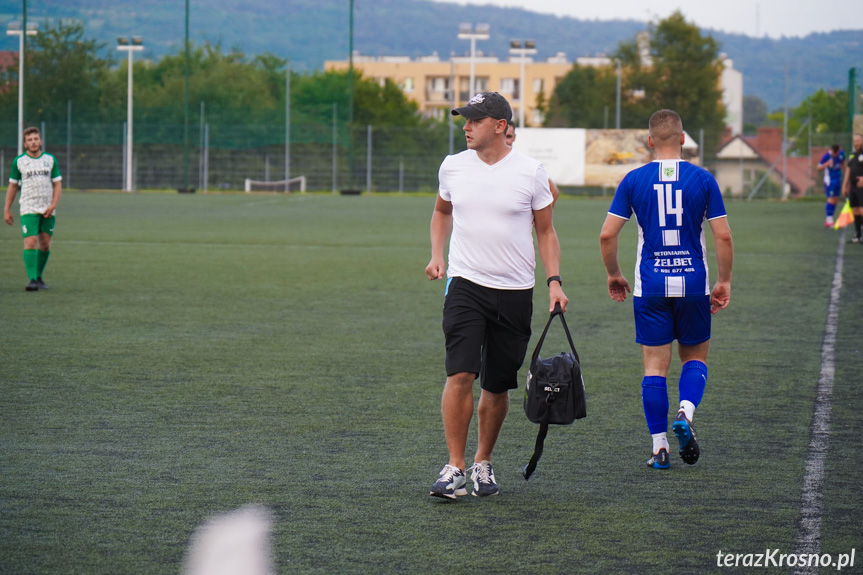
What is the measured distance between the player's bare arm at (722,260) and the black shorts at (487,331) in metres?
1.05

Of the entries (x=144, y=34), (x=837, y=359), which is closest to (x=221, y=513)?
(x=837, y=359)

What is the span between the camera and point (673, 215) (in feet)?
18.7

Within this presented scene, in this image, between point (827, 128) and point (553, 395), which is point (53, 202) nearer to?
point (553, 395)

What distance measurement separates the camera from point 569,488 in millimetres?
5441

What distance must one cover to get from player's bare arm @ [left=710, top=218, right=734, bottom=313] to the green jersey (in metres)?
9.37

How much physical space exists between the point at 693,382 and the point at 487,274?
4.33 feet

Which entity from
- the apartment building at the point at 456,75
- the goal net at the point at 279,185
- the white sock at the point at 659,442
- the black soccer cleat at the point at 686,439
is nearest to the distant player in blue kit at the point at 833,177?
the white sock at the point at 659,442

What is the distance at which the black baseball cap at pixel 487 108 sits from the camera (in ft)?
17.2

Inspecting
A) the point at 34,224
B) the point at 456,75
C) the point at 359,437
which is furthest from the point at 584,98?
the point at 456,75

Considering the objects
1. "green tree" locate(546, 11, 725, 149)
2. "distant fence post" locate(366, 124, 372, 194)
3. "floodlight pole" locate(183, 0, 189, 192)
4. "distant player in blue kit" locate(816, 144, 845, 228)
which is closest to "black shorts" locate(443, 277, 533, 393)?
"distant player in blue kit" locate(816, 144, 845, 228)

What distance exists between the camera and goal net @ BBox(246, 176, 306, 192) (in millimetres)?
45375

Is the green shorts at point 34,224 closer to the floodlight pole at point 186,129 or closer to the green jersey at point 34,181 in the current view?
the green jersey at point 34,181

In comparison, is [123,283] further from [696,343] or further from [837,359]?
[696,343]

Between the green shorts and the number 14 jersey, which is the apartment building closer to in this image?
the green shorts
